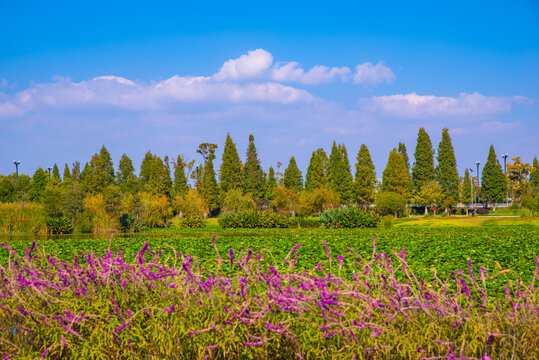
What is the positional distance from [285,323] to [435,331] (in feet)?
3.82

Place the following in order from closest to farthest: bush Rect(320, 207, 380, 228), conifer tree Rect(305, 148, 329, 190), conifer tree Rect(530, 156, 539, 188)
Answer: bush Rect(320, 207, 380, 228)
conifer tree Rect(305, 148, 329, 190)
conifer tree Rect(530, 156, 539, 188)

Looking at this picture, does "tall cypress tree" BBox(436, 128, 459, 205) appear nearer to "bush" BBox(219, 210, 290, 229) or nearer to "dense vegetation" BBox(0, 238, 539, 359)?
"bush" BBox(219, 210, 290, 229)

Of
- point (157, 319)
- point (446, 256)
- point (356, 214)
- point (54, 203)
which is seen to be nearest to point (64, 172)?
point (54, 203)

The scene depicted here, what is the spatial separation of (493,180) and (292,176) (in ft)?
91.9

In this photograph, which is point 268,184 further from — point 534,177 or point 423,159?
point 534,177

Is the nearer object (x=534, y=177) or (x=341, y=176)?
(x=341, y=176)

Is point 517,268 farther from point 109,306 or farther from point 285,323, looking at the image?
point 109,306

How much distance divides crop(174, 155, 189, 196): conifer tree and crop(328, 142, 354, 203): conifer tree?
20650 mm

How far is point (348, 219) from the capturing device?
97.7ft

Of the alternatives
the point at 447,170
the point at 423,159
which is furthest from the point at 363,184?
the point at 447,170

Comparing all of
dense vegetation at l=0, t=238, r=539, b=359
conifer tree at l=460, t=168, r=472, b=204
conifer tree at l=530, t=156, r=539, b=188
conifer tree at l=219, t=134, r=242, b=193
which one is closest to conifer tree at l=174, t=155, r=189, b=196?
conifer tree at l=219, t=134, r=242, b=193

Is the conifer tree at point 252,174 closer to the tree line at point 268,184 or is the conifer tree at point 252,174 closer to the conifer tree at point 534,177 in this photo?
the tree line at point 268,184

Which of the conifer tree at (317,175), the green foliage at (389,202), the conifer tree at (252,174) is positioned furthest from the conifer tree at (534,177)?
the conifer tree at (252,174)

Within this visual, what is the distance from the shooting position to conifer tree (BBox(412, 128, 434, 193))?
182 feet
